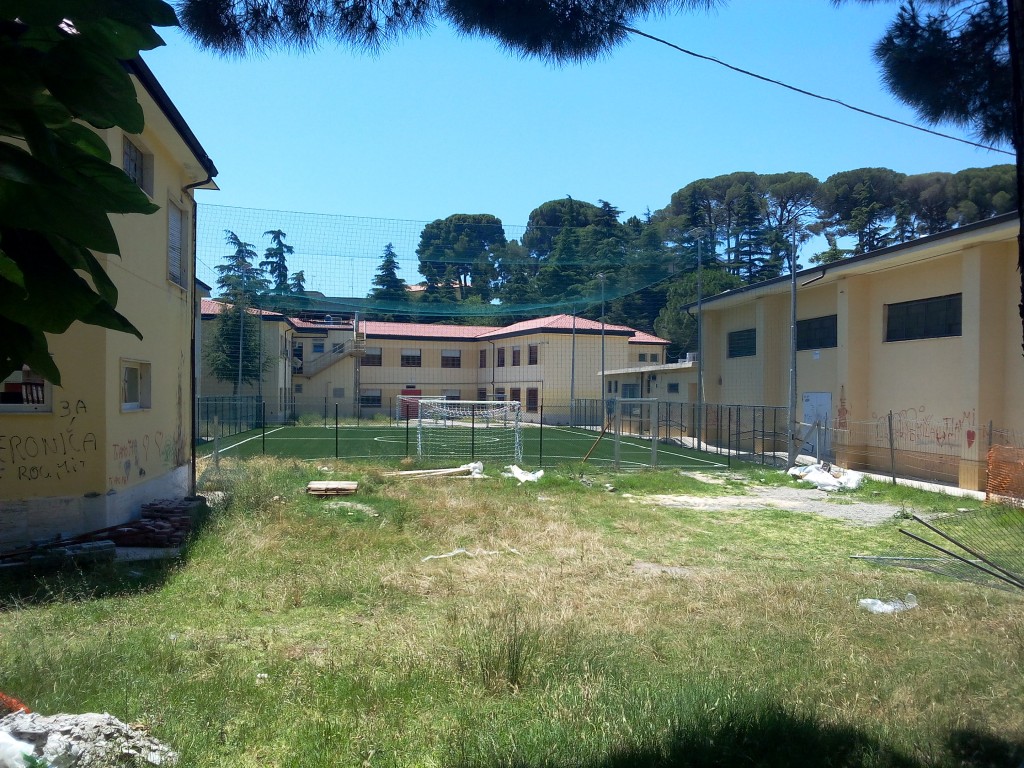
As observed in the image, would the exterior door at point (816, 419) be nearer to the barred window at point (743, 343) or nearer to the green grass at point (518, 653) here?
the barred window at point (743, 343)

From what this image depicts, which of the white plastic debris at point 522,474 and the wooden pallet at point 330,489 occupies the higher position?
the wooden pallet at point 330,489

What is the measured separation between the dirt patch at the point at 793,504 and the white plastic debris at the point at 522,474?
9.58ft

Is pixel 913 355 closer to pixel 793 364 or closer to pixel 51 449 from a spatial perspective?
pixel 793 364

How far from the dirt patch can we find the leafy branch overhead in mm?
13545

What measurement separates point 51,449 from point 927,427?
19.1 m

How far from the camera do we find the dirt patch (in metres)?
14.2

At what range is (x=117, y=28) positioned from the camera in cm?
154

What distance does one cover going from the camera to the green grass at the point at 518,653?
3.84 m

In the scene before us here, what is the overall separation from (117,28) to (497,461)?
21271 millimetres

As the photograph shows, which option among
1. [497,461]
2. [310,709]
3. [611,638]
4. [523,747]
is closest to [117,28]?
[523,747]

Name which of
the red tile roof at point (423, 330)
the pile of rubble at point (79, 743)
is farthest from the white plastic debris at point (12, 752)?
the red tile roof at point (423, 330)

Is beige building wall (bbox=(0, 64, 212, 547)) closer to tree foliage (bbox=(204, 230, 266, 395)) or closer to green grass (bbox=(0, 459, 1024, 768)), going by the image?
green grass (bbox=(0, 459, 1024, 768))

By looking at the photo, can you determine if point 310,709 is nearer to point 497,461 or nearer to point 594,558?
point 594,558

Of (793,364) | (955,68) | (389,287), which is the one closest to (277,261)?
(389,287)
